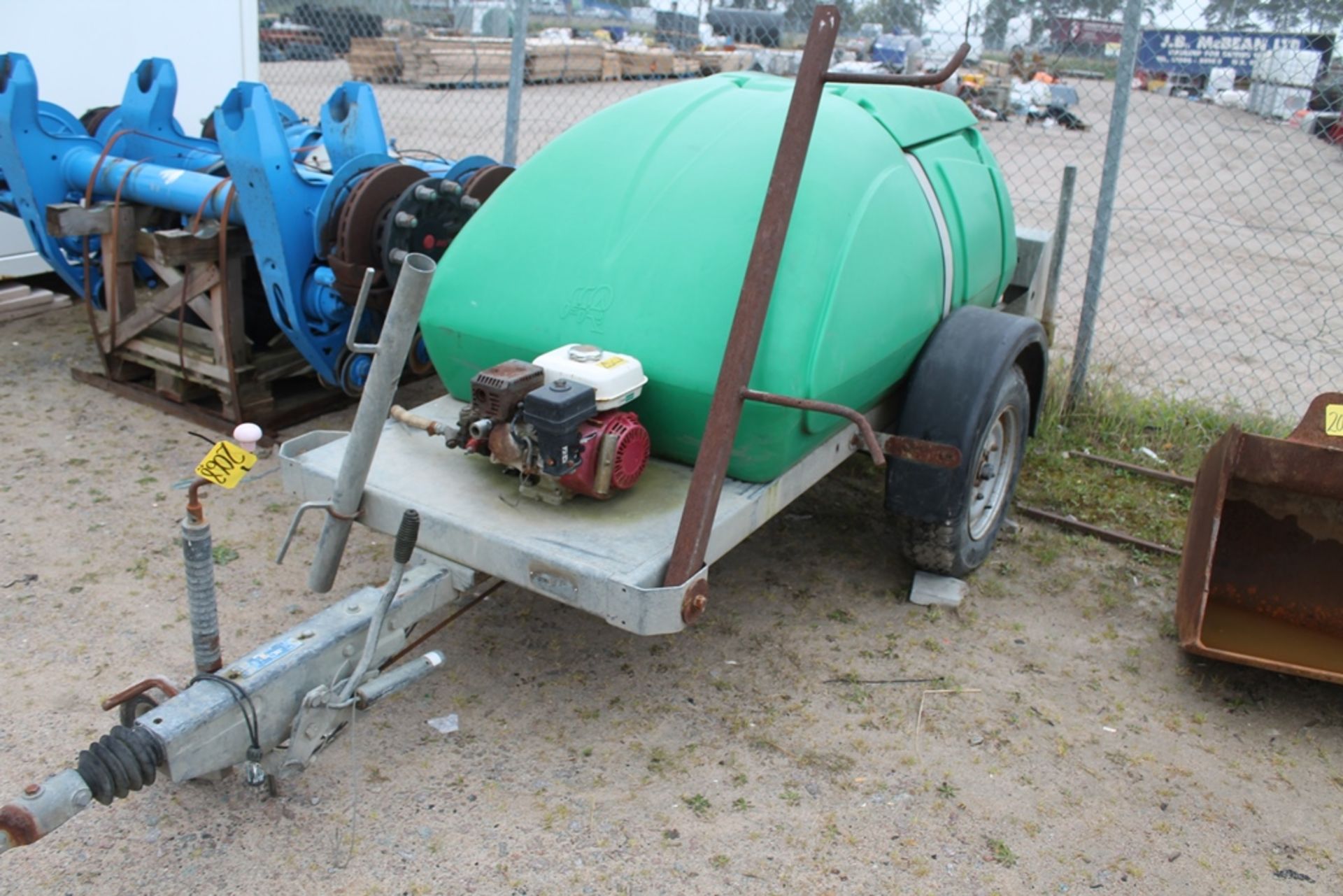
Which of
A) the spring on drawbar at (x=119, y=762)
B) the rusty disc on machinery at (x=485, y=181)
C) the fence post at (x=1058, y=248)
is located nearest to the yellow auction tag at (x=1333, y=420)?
the fence post at (x=1058, y=248)

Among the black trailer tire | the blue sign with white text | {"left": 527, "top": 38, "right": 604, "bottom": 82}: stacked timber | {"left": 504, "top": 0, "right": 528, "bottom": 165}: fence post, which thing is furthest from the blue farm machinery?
{"left": 527, "top": 38, "right": 604, "bottom": 82}: stacked timber

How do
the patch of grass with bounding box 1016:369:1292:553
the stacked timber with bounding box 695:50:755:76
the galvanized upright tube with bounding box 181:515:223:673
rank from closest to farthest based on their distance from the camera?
the galvanized upright tube with bounding box 181:515:223:673 < the patch of grass with bounding box 1016:369:1292:553 < the stacked timber with bounding box 695:50:755:76

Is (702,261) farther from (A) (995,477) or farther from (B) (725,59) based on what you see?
(B) (725,59)

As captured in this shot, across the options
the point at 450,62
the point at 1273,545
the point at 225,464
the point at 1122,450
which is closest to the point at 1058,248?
the point at 1122,450

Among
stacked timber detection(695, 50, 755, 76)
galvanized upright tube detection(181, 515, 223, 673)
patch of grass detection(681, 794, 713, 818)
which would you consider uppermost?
stacked timber detection(695, 50, 755, 76)

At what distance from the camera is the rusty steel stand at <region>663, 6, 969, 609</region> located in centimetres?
239

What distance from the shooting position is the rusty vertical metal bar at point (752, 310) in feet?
7.84

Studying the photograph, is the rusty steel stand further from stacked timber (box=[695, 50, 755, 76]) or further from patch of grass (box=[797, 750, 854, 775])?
stacked timber (box=[695, 50, 755, 76])

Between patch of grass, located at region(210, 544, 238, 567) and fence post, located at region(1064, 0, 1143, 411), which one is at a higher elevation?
fence post, located at region(1064, 0, 1143, 411)

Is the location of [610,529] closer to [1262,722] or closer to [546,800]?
[546,800]

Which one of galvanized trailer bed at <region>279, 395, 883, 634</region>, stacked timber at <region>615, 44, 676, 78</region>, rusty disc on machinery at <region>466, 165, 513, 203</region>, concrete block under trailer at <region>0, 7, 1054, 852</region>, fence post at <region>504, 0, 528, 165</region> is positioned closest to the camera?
concrete block under trailer at <region>0, 7, 1054, 852</region>

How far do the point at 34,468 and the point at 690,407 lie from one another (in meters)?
2.81

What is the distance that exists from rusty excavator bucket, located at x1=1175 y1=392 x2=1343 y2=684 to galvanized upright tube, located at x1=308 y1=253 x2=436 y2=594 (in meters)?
2.30

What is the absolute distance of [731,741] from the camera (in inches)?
110
